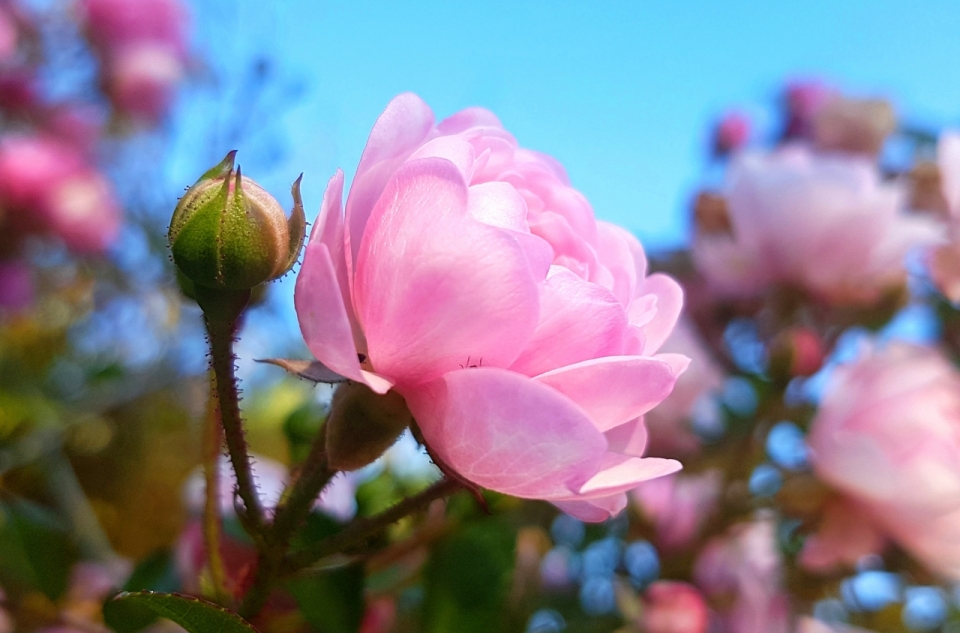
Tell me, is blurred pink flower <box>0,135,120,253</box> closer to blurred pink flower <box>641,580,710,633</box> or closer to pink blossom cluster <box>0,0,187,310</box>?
pink blossom cluster <box>0,0,187,310</box>

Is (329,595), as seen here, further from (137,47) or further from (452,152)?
(137,47)

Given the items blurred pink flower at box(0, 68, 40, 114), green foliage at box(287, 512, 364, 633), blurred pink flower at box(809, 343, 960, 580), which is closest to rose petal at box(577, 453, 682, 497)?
green foliage at box(287, 512, 364, 633)

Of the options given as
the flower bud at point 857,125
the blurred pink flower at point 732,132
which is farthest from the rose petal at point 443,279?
the blurred pink flower at point 732,132

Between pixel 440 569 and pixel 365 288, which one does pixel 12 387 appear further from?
pixel 365 288

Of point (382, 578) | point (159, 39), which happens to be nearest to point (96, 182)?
point (159, 39)

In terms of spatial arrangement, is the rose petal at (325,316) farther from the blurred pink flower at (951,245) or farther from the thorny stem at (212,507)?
the blurred pink flower at (951,245)
